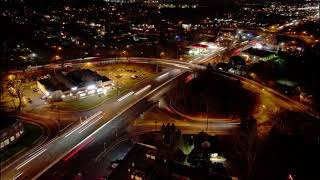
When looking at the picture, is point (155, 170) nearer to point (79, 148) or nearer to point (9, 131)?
point (79, 148)

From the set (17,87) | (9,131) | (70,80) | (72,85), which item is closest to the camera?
(9,131)

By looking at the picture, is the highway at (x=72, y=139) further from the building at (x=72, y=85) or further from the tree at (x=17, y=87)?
the tree at (x=17, y=87)

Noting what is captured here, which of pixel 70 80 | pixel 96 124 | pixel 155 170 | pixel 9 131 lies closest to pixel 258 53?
pixel 70 80

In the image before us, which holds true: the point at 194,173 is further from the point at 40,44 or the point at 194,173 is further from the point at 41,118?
the point at 40,44

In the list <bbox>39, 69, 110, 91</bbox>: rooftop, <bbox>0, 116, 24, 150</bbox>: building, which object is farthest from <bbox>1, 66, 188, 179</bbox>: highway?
<bbox>39, 69, 110, 91</bbox>: rooftop

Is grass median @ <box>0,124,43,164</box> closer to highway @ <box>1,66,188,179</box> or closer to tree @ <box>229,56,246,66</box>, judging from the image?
highway @ <box>1,66,188,179</box>

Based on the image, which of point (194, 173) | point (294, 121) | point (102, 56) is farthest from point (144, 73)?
point (194, 173)
